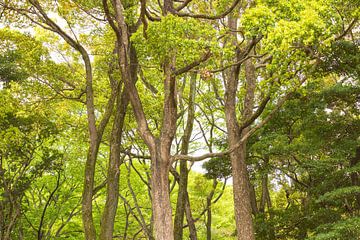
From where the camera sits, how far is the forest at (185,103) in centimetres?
692

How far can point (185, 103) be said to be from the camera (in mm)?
14859

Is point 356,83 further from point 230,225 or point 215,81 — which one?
point 230,225

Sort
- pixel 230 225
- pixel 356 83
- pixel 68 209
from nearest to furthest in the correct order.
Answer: pixel 356 83
pixel 68 209
pixel 230 225

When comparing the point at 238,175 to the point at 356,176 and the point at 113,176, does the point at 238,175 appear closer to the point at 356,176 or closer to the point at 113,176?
the point at 113,176

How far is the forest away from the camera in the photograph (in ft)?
22.7

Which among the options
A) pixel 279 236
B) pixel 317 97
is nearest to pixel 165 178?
pixel 317 97

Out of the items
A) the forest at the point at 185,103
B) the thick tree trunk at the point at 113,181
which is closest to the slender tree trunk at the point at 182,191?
the forest at the point at 185,103

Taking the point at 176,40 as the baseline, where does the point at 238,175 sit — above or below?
below

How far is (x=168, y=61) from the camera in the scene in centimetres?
732

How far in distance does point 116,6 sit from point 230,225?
12280 mm

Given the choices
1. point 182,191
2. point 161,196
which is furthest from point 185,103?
point 161,196

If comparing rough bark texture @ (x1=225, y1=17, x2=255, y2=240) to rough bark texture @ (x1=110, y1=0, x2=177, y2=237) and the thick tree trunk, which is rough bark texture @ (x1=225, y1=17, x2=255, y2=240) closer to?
rough bark texture @ (x1=110, y1=0, x2=177, y2=237)

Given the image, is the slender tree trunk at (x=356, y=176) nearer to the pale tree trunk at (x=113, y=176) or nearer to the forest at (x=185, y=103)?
the forest at (x=185, y=103)

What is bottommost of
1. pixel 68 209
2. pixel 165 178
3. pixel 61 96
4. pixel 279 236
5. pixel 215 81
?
pixel 279 236
